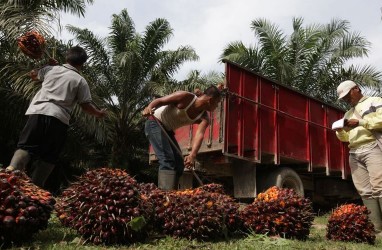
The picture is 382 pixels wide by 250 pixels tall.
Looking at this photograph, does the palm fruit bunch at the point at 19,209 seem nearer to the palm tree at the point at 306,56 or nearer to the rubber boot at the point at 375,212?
the rubber boot at the point at 375,212

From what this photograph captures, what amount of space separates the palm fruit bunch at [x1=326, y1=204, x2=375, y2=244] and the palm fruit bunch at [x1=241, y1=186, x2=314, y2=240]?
0.46 m

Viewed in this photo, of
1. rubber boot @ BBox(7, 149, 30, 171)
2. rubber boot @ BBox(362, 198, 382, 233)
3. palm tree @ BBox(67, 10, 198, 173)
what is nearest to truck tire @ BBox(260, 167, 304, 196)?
rubber boot @ BBox(362, 198, 382, 233)

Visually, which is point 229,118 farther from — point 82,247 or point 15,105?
point 15,105

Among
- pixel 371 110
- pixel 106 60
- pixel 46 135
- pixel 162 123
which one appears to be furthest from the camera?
pixel 106 60

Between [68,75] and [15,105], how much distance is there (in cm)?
873

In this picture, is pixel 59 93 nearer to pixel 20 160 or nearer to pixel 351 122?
pixel 20 160

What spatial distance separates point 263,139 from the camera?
756 centimetres

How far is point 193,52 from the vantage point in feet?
51.8

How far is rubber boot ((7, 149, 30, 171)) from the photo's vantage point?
11.7 feet

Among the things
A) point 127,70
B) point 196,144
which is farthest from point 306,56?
point 196,144

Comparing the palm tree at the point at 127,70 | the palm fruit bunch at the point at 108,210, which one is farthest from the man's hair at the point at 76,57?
the palm tree at the point at 127,70

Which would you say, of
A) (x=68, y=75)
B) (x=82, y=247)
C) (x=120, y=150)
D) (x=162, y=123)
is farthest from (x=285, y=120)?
(x=120, y=150)

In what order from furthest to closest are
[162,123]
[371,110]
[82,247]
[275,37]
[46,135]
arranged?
[275,37] → [371,110] → [162,123] → [46,135] → [82,247]

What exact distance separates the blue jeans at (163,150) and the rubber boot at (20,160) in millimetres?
1356
